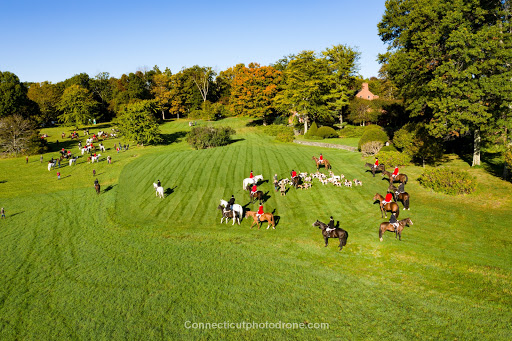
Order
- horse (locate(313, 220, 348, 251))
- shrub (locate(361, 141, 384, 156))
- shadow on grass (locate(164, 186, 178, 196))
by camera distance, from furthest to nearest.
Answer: shrub (locate(361, 141, 384, 156)) < shadow on grass (locate(164, 186, 178, 196)) < horse (locate(313, 220, 348, 251))

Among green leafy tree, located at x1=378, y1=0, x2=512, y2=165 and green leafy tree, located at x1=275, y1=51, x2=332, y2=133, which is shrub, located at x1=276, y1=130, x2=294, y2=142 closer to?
green leafy tree, located at x1=275, y1=51, x2=332, y2=133

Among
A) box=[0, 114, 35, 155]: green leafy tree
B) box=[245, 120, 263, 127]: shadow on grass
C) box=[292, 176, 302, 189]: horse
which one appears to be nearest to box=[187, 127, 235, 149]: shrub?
box=[245, 120, 263, 127]: shadow on grass

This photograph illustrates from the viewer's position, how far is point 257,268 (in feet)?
54.1

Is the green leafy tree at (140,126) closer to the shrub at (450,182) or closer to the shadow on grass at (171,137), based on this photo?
the shadow on grass at (171,137)

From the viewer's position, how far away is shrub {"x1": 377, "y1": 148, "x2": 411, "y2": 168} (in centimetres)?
3456

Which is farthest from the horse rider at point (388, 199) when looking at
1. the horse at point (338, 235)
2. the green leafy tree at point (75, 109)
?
the green leafy tree at point (75, 109)

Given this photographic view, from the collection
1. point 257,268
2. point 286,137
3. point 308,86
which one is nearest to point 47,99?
point 286,137

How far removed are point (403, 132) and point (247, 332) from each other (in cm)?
3501

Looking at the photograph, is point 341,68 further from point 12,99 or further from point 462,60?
point 12,99

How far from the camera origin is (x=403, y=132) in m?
37.3

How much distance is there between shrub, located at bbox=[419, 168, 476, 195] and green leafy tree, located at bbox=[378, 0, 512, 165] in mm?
5097

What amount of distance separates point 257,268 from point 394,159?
26759 mm

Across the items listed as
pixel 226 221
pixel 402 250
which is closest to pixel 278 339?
pixel 402 250

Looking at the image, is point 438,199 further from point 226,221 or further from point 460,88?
point 226,221
